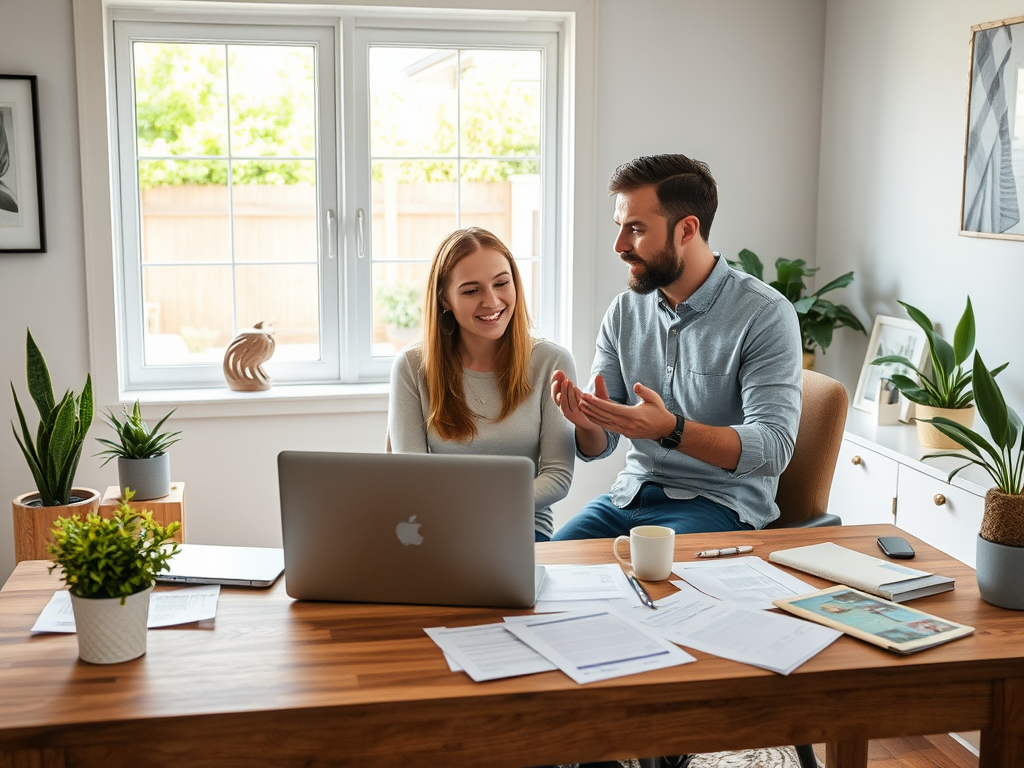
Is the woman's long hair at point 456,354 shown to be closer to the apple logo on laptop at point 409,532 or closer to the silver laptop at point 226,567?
the silver laptop at point 226,567

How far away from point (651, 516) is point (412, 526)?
955 millimetres

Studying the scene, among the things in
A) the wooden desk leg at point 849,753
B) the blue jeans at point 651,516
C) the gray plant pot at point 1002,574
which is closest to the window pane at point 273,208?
the blue jeans at point 651,516

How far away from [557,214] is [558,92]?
0.46 m

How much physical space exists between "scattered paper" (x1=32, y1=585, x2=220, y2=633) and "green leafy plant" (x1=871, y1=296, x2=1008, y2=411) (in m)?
2.11

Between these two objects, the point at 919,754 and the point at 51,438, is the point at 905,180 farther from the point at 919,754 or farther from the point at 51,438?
the point at 51,438

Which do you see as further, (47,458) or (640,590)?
(47,458)

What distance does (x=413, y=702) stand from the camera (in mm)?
1291

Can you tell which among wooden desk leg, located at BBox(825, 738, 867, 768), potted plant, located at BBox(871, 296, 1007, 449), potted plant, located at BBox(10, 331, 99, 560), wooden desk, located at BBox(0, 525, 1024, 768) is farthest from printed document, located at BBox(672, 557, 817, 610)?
potted plant, located at BBox(10, 331, 99, 560)

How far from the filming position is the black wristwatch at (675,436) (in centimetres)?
207

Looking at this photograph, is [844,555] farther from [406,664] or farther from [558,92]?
[558,92]

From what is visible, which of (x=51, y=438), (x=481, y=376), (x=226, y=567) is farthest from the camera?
(x=51, y=438)

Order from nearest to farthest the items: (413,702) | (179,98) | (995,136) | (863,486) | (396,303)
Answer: (413,702) → (995,136) → (863,486) → (179,98) → (396,303)

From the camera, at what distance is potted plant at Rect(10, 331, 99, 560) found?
293 centimetres

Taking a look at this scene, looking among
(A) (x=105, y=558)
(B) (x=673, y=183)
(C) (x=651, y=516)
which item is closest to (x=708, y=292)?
(B) (x=673, y=183)
